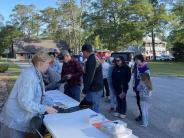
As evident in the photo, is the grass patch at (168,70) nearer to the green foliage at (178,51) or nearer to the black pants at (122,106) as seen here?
the black pants at (122,106)

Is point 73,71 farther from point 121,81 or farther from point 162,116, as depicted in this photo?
point 162,116

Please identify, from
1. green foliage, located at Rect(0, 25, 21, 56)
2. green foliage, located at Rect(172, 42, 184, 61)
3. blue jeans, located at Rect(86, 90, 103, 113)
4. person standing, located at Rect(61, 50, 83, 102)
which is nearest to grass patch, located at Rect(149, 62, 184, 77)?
person standing, located at Rect(61, 50, 83, 102)

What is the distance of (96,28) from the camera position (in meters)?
63.4

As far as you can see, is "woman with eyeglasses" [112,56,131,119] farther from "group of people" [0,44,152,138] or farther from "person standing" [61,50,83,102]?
"person standing" [61,50,83,102]

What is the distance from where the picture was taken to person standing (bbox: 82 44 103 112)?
7297mm

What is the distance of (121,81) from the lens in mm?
9984

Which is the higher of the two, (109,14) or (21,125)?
(109,14)

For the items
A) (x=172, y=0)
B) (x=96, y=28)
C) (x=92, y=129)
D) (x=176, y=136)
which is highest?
(x=172, y=0)

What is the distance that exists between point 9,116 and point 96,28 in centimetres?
5937

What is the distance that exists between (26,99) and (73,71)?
4653mm

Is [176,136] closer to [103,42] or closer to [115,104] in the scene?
[115,104]

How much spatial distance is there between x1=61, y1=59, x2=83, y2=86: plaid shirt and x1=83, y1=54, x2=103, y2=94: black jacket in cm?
124

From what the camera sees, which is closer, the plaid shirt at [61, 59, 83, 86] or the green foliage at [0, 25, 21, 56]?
the plaid shirt at [61, 59, 83, 86]

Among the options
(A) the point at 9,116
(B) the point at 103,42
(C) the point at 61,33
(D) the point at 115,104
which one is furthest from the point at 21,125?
(C) the point at 61,33
